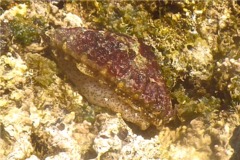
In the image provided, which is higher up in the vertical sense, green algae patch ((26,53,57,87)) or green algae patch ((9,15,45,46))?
green algae patch ((9,15,45,46))

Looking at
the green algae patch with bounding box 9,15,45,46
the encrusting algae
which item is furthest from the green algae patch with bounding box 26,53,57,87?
the green algae patch with bounding box 9,15,45,46

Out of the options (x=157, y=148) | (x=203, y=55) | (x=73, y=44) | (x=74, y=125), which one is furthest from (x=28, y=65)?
(x=203, y=55)

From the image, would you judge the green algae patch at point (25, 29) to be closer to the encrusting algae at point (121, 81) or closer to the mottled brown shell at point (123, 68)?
the encrusting algae at point (121, 81)

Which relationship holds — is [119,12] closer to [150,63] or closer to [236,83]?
[150,63]

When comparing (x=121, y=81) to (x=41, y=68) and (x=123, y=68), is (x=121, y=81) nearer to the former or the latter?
(x=123, y=68)

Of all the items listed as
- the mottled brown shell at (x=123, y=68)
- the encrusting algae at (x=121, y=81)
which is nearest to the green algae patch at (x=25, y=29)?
the encrusting algae at (x=121, y=81)

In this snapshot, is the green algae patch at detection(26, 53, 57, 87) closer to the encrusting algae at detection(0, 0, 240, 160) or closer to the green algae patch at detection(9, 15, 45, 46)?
the encrusting algae at detection(0, 0, 240, 160)

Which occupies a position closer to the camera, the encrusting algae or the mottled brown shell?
the encrusting algae

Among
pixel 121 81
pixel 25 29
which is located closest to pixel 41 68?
pixel 25 29

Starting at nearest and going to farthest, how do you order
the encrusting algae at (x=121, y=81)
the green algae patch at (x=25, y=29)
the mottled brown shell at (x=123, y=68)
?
the encrusting algae at (x=121, y=81)
the mottled brown shell at (x=123, y=68)
the green algae patch at (x=25, y=29)
